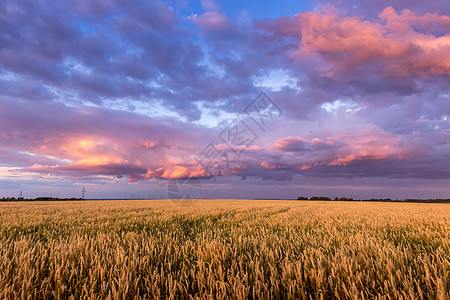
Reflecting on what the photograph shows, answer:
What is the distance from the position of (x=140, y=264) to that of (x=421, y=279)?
3.09m

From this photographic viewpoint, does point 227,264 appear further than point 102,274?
Yes

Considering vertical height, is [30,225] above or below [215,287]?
below

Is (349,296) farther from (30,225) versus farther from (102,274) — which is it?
(30,225)

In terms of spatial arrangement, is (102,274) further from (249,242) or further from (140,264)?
(249,242)

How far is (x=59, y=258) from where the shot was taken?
2.95 m

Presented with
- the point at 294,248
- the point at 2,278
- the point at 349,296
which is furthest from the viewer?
the point at 294,248

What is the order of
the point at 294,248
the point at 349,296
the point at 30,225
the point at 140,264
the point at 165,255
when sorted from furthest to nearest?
the point at 30,225 → the point at 294,248 → the point at 165,255 → the point at 140,264 → the point at 349,296

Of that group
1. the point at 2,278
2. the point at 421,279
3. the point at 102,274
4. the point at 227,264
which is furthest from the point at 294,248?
the point at 2,278

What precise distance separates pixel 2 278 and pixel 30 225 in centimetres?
685

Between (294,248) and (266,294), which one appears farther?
(294,248)

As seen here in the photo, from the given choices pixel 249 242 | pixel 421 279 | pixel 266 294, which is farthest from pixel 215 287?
pixel 421 279

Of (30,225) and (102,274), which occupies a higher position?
(102,274)

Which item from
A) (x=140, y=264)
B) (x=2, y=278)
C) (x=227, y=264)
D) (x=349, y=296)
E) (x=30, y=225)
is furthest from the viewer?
(x=30, y=225)

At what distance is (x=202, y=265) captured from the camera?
2.69m
